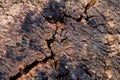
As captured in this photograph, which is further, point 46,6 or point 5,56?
point 46,6

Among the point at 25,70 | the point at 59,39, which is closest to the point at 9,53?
the point at 25,70

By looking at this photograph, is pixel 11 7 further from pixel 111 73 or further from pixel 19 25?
pixel 111 73

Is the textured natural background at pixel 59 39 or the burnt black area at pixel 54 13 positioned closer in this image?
the textured natural background at pixel 59 39

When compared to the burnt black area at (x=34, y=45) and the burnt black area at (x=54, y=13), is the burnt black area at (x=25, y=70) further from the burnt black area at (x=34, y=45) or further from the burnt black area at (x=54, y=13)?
the burnt black area at (x=54, y=13)

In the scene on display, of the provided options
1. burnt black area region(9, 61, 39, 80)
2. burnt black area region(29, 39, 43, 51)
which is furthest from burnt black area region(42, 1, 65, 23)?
burnt black area region(9, 61, 39, 80)

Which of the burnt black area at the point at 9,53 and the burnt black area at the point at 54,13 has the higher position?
the burnt black area at the point at 54,13

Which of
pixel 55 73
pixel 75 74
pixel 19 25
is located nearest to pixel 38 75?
pixel 55 73

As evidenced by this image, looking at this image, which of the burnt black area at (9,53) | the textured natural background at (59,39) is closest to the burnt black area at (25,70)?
the textured natural background at (59,39)

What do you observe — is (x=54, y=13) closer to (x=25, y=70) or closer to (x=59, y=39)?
(x=59, y=39)
